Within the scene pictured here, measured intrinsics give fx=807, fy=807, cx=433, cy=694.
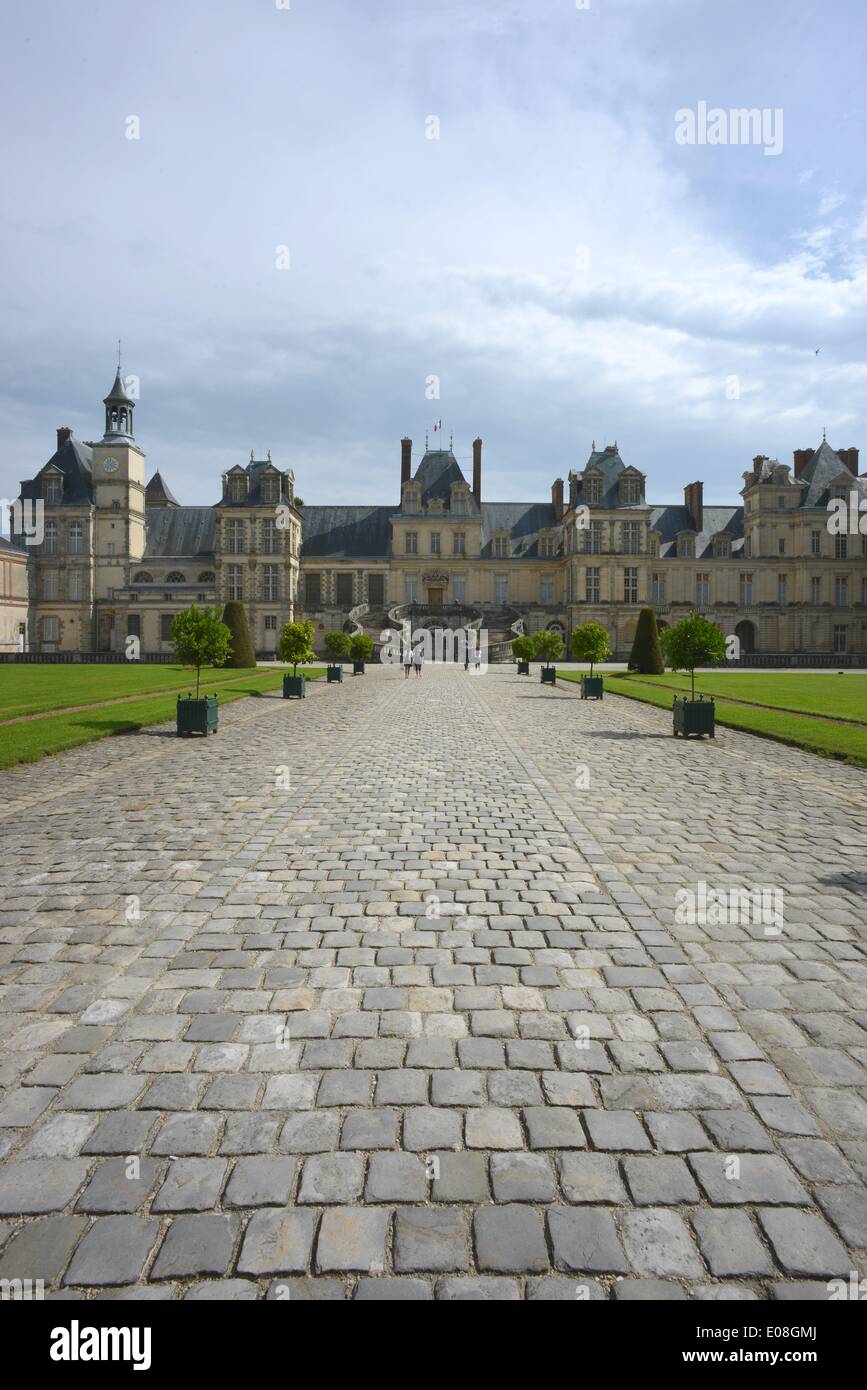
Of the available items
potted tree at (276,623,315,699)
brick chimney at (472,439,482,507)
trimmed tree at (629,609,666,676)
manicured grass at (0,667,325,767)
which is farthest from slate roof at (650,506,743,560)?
manicured grass at (0,667,325,767)

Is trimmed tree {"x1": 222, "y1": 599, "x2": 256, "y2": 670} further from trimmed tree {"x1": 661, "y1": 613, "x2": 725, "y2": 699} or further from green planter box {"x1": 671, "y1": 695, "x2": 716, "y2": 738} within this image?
green planter box {"x1": 671, "y1": 695, "x2": 716, "y2": 738}

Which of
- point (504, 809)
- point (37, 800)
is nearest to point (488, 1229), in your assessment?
point (504, 809)

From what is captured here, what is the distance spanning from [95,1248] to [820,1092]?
8.72 ft

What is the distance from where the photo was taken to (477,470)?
218 feet

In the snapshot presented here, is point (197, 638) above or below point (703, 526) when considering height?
below

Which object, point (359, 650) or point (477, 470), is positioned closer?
point (359, 650)

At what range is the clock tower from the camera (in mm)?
60094

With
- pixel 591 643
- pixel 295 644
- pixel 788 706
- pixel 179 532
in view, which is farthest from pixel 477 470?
pixel 788 706

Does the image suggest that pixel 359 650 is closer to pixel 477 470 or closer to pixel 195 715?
pixel 195 715

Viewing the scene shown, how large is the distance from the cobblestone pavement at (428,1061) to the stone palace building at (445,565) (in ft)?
167

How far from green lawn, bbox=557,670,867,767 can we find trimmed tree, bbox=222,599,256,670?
14.7 metres

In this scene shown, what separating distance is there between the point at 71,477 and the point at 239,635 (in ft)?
116
